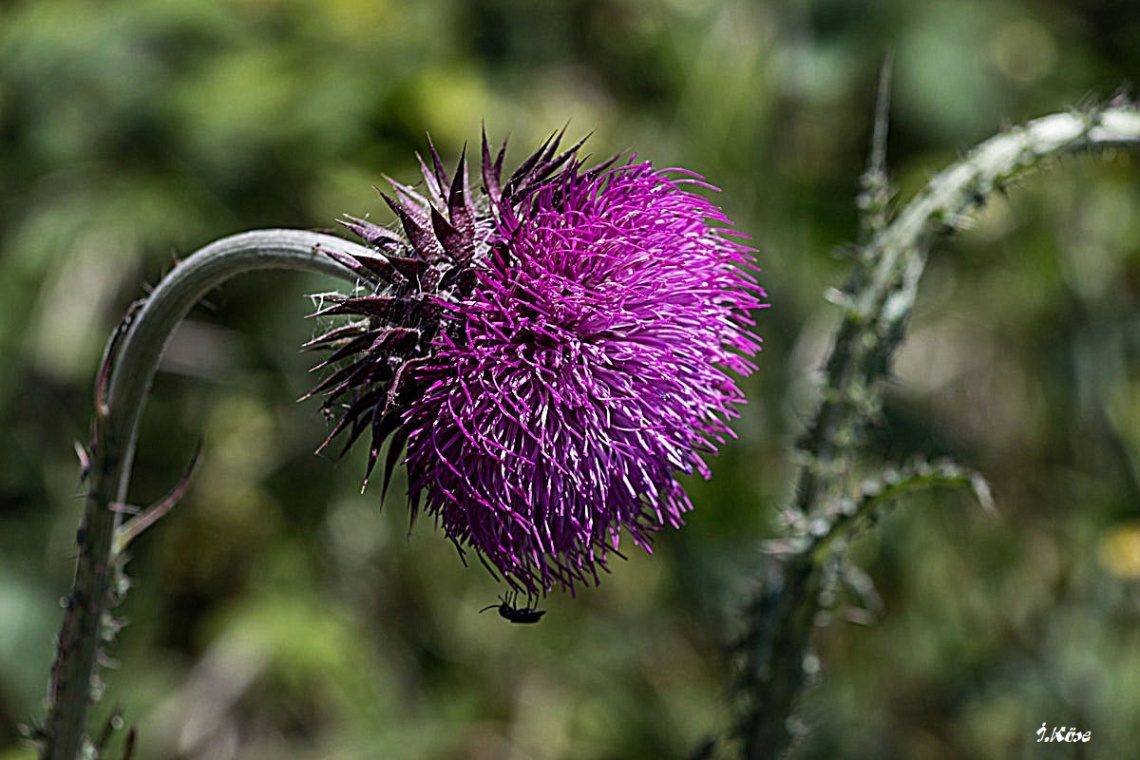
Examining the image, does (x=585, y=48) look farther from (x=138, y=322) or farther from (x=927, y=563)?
(x=138, y=322)

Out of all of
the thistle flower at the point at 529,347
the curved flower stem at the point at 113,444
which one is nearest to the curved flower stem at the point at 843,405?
the thistle flower at the point at 529,347

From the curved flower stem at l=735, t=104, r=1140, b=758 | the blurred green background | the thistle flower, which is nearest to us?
the thistle flower

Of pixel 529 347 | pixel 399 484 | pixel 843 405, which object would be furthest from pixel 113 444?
pixel 399 484

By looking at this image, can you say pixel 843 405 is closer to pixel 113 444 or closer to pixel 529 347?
pixel 529 347

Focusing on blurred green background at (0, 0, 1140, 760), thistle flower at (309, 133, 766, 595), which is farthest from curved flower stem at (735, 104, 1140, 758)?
blurred green background at (0, 0, 1140, 760)

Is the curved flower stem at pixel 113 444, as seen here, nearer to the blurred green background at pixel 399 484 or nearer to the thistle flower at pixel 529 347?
the thistle flower at pixel 529 347

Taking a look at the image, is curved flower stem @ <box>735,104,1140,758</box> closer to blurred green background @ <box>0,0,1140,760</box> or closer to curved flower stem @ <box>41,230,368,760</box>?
curved flower stem @ <box>41,230,368,760</box>
